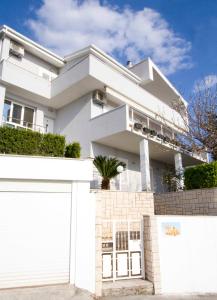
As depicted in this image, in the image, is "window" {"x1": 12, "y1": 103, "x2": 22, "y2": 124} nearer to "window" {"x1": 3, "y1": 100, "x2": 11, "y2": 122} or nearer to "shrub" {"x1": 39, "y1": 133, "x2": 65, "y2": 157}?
"window" {"x1": 3, "y1": 100, "x2": 11, "y2": 122}

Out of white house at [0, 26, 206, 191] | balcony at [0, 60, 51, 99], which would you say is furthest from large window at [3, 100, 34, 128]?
balcony at [0, 60, 51, 99]

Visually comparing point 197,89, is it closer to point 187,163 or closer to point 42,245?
point 187,163

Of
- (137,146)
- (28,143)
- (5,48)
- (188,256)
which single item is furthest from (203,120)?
(5,48)

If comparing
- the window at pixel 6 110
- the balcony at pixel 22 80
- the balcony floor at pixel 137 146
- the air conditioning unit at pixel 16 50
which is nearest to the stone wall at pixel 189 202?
the balcony floor at pixel 137 146

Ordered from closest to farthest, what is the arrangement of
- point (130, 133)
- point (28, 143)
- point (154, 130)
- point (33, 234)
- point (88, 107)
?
point (33, 234)
point (28, 143)
point (130, 133)
point (154, 130)
point (88, 107)

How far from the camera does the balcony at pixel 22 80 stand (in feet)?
46.6

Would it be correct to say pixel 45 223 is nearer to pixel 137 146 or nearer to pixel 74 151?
pixel 74 151

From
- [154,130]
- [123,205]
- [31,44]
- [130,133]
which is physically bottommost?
[123,205]

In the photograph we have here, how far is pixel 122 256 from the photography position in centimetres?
758

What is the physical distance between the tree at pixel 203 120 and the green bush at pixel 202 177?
4914 mm

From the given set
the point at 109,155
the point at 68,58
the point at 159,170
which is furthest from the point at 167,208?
the point at 68,58

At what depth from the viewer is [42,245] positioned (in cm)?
701

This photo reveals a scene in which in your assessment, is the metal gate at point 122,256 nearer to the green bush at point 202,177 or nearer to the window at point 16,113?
the green bush at point 202,177

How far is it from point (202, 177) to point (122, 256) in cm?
558
